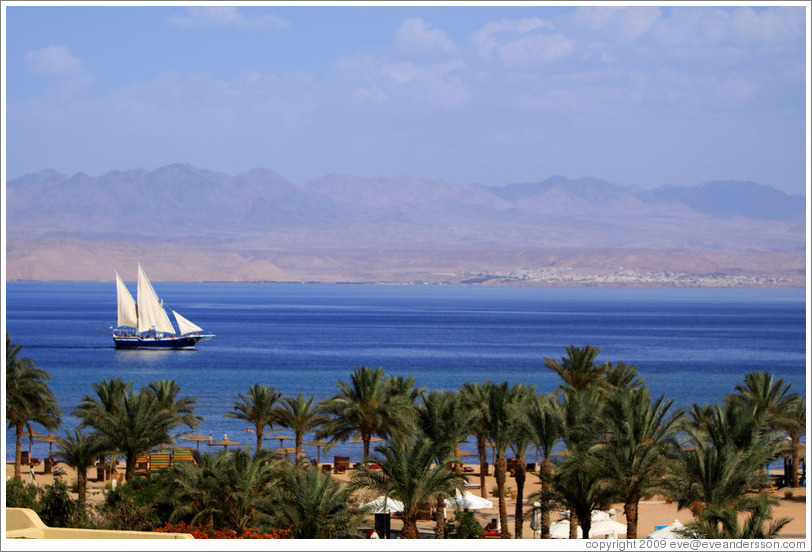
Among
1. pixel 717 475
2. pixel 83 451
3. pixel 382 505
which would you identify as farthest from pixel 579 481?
pixel 83 451

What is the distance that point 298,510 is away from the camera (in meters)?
22.1

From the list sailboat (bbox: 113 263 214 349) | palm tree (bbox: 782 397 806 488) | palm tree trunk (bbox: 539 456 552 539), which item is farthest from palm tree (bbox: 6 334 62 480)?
sailboat (bbox: 113 263 214 349)

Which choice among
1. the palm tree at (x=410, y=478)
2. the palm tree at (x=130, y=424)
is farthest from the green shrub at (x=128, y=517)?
the palm tree at (x=130, y=424)

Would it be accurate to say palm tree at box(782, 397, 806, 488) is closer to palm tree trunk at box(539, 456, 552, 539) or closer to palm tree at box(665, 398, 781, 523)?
palm tree at box(665, 398, 781, 523)

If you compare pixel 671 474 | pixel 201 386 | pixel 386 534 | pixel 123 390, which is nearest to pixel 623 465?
pixel 671 474

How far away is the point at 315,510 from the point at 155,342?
361ft

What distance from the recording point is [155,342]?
128375 mm

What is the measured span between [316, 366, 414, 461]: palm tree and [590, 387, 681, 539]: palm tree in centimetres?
1124

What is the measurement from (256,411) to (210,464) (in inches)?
559

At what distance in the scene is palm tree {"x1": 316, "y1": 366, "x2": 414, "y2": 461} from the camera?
34.4 metres

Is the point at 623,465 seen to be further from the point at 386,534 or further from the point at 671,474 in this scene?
the point at 386,534

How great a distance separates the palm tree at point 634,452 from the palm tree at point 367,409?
443 inches

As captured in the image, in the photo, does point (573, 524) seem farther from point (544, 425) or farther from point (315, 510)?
point (315, 510)

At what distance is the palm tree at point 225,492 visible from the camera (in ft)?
76.9
